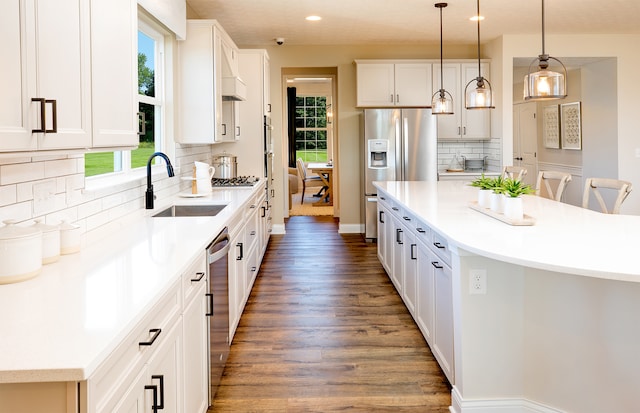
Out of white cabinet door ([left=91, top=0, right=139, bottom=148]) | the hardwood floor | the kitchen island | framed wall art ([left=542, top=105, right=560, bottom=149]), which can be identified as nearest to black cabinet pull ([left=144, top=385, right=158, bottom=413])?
white cabinet door ([left=91, top=0, right=139, bottom=148])

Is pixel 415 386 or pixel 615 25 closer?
pixel 415 386

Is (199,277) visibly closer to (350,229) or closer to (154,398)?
(154,398)

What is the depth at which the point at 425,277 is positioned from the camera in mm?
3264

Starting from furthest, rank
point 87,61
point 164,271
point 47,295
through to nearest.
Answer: point 87,61 → point 164,271 → point 47,295

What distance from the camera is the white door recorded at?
9.80 meters

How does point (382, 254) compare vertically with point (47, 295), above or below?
below

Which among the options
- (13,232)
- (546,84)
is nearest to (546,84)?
(546,84)

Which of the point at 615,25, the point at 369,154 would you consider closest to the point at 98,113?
the point at 369,154

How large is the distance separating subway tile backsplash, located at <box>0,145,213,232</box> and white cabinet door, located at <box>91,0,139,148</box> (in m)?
0.29

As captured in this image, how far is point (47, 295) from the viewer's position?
1554mm

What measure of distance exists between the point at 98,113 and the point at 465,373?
1.94m

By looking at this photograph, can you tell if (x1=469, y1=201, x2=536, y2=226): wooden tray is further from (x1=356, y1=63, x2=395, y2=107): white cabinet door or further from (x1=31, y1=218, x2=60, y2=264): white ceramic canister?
(x1=356, y1=63, x2=395, y2=107): white cabinet door

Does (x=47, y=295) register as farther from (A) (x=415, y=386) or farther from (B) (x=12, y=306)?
(A) (x=415, y=386)

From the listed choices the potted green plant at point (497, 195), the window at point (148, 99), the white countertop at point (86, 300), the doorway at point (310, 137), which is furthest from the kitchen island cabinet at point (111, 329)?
the doorway at point (310, 137)
